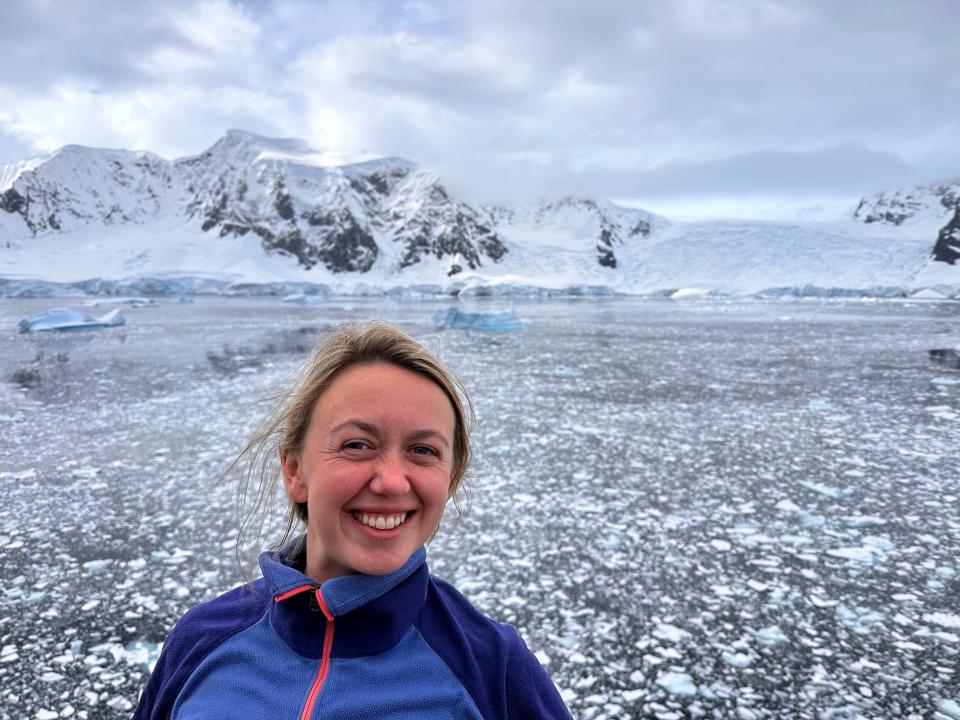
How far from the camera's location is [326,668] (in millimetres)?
1217

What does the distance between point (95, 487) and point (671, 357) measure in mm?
11569

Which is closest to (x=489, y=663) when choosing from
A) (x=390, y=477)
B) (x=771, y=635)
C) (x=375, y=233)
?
(x=390, y=477)

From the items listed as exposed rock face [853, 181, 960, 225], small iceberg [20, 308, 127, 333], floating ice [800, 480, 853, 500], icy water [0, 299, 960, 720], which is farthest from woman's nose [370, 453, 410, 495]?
exposed rock face [853, 181, 960, 225]

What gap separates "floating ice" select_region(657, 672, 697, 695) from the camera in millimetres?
2443

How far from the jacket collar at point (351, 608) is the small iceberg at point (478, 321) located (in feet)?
68.1

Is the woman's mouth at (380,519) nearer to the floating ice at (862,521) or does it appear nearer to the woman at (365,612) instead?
the woman at (365,612)

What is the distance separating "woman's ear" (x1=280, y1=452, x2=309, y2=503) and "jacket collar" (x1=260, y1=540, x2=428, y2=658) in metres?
0.21

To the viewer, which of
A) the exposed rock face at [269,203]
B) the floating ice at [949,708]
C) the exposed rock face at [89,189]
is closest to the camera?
the floating ice at [949,708]

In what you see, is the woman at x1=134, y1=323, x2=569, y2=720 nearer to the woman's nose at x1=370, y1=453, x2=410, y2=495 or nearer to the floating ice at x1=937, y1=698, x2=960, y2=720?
the woman's nose at x1=370, y1=453, x2=410, y2=495

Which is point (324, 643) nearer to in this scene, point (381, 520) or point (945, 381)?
point (381, 520)

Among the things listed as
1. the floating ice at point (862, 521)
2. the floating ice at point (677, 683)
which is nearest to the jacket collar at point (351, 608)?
the floating ice at point (677, 683)

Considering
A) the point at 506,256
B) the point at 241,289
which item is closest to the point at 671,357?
the point at 241,289

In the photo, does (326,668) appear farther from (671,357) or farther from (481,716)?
(671,357)

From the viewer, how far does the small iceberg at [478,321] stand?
22.8 metres
